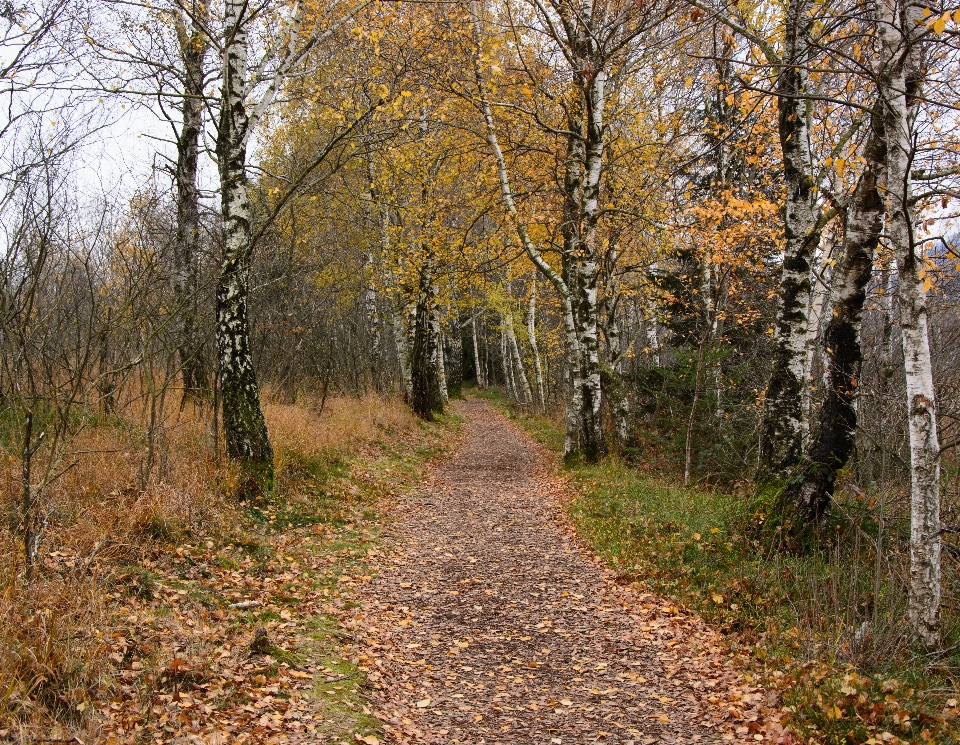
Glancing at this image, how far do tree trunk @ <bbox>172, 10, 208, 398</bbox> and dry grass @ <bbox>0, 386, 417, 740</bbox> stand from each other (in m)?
0.93

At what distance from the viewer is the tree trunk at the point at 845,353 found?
240 inches

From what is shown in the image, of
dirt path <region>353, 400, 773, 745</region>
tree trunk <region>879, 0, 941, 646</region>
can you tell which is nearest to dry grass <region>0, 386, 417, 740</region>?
dirt path <region>353, 400, 773, 745</region>

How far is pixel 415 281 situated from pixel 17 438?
11.5 meters

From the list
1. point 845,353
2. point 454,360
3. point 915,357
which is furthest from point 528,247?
point 454,360

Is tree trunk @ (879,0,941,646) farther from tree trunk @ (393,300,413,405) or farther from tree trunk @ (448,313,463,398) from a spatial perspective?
tree trunk @ (448,313,463,398)

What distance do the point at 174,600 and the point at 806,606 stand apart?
18.2 feet

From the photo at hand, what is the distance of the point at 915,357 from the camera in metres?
4.74

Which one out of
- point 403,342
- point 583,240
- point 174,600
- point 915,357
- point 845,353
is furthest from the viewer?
point 403,342

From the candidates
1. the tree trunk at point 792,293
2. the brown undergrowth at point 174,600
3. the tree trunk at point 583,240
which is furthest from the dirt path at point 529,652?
the tree trunk at point 583,240

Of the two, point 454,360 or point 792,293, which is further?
point 454,360

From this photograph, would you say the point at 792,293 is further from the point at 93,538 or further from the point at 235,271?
the point at 93,538

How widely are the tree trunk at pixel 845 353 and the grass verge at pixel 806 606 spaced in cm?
36

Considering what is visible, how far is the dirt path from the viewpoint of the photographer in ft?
14.9

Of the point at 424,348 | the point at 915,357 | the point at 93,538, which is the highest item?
the point at 424,348
